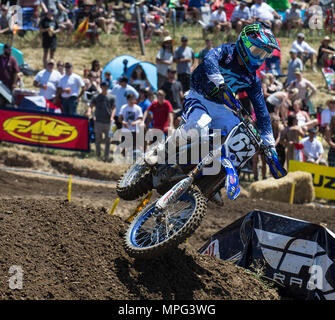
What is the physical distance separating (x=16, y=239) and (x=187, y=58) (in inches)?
449

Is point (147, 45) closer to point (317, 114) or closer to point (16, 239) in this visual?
point (317, 114)

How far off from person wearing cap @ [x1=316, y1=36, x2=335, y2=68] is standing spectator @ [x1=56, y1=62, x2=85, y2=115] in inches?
365

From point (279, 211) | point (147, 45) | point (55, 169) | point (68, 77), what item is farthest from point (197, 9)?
point (279, 211)

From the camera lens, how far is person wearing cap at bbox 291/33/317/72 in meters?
21.0

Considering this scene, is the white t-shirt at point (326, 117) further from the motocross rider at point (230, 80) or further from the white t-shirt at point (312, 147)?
the motocross rider at point (230, 80)

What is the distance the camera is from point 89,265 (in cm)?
711

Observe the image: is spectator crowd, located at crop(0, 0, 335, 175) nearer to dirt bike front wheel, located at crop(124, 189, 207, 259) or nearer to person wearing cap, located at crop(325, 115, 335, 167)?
person wearing cap, located at crop(325, 115, 335, 167)

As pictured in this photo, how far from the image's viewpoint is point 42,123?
1591 cm

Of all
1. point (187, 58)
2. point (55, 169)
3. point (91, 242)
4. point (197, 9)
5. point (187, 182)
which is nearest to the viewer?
point (187, 182)

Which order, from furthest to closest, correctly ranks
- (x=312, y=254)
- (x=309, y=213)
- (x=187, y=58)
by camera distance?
1. (x=187, y=58)
2. (x=309, y=213)
3. (x=312, y=254)

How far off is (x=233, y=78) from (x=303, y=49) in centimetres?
1477

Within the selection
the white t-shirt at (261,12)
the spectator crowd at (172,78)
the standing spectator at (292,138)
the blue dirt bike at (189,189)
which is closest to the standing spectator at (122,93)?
the spectator crowd at (172,78)

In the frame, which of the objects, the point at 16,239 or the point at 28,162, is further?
the point at 28,162

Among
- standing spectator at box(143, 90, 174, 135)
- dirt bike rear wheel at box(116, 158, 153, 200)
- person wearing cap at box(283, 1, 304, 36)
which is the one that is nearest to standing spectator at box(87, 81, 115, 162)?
standing spectator at box(143, 90, 174, 135)
